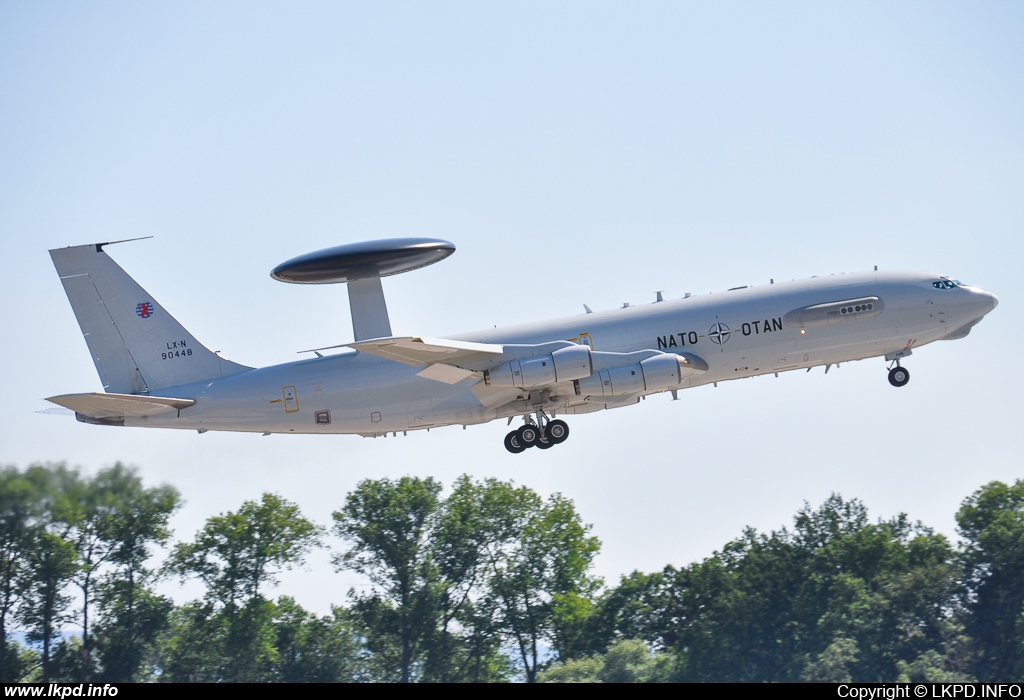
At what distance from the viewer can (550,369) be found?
31.9 meters

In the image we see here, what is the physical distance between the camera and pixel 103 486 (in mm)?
32750

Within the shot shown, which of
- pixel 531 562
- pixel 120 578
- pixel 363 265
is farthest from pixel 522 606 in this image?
pixel 363 265

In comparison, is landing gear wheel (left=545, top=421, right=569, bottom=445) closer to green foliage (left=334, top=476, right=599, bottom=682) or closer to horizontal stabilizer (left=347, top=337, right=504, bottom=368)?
horizontal stabilizer (left=347, top=337, right=504, bottom=368)

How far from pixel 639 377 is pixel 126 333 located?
636 inches

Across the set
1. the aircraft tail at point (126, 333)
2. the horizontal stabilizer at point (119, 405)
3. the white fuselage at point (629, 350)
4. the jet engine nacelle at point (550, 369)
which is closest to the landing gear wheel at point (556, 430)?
the white fuselage at point (629, 350)

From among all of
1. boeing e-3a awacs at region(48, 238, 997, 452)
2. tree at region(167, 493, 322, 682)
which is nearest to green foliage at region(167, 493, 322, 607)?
tree at region(167, 493, 322, 682)

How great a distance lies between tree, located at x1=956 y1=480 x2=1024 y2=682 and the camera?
5466 centimetres

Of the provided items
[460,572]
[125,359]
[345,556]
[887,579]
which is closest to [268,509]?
[345,556]

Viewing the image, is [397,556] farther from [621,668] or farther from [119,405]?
[119,405]

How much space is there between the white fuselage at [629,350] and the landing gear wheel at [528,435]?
1.05 metres

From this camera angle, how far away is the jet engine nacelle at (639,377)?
3184cm

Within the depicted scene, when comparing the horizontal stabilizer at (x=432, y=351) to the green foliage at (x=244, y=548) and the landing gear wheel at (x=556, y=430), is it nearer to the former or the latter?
the landing gear wheel at (x=556, y=430)

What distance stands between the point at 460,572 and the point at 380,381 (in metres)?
32.8
